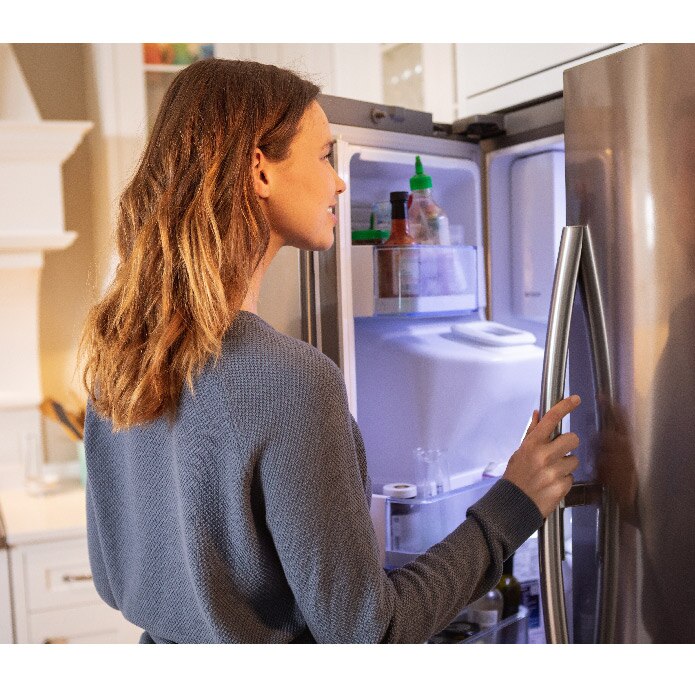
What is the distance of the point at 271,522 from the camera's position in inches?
31.2

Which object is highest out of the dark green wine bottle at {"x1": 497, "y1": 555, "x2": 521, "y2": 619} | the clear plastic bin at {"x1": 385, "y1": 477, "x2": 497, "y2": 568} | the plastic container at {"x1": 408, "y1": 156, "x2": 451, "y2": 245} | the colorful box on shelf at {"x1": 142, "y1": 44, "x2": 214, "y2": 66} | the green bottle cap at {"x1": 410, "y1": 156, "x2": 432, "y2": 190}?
the colorful box on shelf at {"x1": 142, "y1": 44, "x2": 214, "y2": 66}

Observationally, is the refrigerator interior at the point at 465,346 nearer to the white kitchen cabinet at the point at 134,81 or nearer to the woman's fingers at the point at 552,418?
the woman's fingers at the point at 552,418

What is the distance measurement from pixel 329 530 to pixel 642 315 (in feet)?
1.61

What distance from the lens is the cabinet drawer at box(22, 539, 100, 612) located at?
2141 millimetres

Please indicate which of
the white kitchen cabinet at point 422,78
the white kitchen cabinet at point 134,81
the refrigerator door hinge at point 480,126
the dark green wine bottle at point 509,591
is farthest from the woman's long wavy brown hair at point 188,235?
the white kitchen cabinet at point 134,81

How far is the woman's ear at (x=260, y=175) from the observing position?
875mm

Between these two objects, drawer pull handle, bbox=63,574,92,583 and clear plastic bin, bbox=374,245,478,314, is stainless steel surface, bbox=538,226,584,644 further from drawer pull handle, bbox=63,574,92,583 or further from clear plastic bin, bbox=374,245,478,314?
drawer pull handle, bbox=63,574,92,583

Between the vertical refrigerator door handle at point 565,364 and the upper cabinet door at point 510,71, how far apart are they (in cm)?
36

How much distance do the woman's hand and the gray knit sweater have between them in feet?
0.35

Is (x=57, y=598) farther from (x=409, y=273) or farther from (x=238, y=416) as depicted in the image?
(x=238, y=416)

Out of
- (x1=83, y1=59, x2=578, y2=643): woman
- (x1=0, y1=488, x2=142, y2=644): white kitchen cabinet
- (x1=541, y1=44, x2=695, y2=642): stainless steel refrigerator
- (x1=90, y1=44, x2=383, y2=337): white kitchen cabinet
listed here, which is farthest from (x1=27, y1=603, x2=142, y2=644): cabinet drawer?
(x1=541, y1=44, x2=695, y2=642): stainless steel refrigerator
